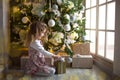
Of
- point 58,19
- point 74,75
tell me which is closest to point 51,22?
point 58,19

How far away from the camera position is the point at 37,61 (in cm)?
357

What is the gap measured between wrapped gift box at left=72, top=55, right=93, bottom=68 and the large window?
0.25 metres

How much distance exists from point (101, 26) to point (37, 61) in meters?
1.32

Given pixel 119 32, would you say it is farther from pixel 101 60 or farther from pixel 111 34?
pixel 101 60

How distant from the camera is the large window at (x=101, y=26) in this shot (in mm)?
3585

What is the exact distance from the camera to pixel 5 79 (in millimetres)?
3219

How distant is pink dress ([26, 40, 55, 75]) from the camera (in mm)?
3461

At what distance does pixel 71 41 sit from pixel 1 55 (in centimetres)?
122

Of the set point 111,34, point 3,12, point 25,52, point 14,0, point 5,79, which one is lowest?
point 5,79

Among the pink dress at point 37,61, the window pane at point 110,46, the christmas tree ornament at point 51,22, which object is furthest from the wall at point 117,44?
the christmas tree ornament at point 51,22

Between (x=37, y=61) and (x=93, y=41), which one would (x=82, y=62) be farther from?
(x=37, y=61)

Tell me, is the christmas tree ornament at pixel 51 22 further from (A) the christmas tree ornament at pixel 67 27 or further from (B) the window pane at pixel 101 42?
(B) the window pane at pixel 101 42

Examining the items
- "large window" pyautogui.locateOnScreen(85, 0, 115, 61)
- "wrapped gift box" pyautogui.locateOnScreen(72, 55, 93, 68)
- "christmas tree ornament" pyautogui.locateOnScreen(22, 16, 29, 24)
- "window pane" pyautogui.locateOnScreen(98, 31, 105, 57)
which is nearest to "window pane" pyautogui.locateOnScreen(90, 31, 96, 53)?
"large window" pyautogui.locateOnScreen(85, 0, 115, 61)

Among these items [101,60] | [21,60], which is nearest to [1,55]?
[21,60]
